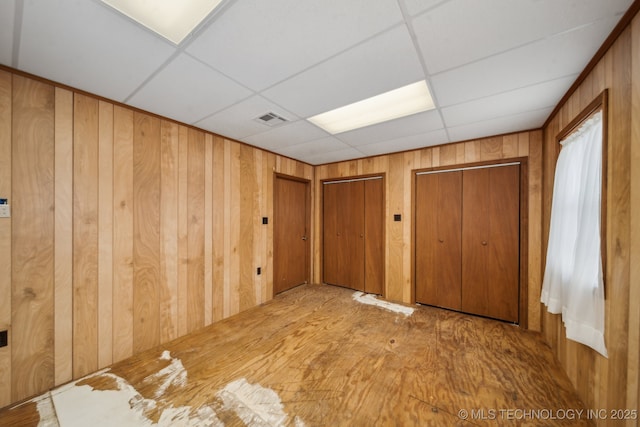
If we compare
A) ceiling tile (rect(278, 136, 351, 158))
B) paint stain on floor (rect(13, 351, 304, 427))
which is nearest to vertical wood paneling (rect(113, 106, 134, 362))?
paint stain on floor (rect(13, 351, 304, 427))

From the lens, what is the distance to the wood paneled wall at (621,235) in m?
1.16

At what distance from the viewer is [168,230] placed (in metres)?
2.47

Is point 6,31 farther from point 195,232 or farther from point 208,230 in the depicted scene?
point 208,230

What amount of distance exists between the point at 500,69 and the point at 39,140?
11.7ft

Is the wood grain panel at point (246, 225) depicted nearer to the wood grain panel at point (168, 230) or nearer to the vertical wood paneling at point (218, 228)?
the vertical wood paneling at point (218, 228)

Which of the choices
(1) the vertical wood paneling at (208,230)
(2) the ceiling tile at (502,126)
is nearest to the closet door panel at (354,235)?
(2) the ceiling tile at (502,126)

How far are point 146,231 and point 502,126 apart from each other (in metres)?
4.18

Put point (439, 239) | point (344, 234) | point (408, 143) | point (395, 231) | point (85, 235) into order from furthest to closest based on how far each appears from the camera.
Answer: point (344, 234) → point (395, 231) → point (439, 239) → point (408, 143) → point (85, 235)

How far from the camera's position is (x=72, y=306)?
188 cm

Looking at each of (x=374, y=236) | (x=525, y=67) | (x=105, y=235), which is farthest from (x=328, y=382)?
(x=525, y=67)

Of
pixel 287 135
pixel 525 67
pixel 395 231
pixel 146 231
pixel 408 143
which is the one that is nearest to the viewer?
pixel 525 67

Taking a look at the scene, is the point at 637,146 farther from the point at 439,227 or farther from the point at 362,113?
the point at 439,227

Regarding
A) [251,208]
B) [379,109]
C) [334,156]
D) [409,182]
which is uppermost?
[379,109]

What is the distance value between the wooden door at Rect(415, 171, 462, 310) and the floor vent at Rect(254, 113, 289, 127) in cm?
231
